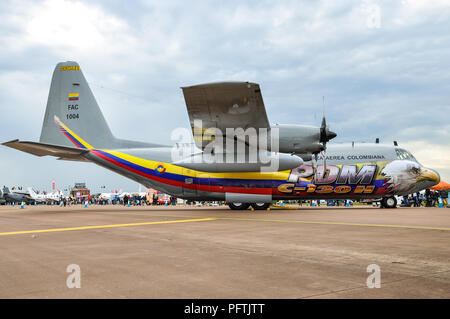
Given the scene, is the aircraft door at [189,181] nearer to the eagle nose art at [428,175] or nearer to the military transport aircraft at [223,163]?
the military transport aircraft at [223,163]

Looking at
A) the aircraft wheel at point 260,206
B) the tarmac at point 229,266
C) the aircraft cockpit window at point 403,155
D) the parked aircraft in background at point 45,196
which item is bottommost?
the parked aircraft in background at point 45,196

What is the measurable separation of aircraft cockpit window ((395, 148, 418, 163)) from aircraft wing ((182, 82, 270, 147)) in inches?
379

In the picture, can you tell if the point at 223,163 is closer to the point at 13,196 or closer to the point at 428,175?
the point at 428,175

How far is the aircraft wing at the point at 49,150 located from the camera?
54.6ft

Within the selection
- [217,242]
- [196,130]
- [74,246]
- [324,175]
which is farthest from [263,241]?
[324,175]

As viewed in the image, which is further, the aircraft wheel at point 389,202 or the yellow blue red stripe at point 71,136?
the aircraft wheel at point 389,202

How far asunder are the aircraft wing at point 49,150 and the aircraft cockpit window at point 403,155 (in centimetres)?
1890

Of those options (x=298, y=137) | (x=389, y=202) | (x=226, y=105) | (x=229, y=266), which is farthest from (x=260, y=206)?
(x=229, y=266)

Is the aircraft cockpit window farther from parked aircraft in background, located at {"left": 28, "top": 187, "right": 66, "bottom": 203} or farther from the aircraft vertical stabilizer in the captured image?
parked aircraft in background, located at {"left": 28, "top": 187, "right": 66, "bottom": 203}

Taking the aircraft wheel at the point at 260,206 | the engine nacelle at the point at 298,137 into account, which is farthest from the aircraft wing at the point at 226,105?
the aircraft wheel at the point at 260,206

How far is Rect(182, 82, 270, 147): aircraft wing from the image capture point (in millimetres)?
13312
